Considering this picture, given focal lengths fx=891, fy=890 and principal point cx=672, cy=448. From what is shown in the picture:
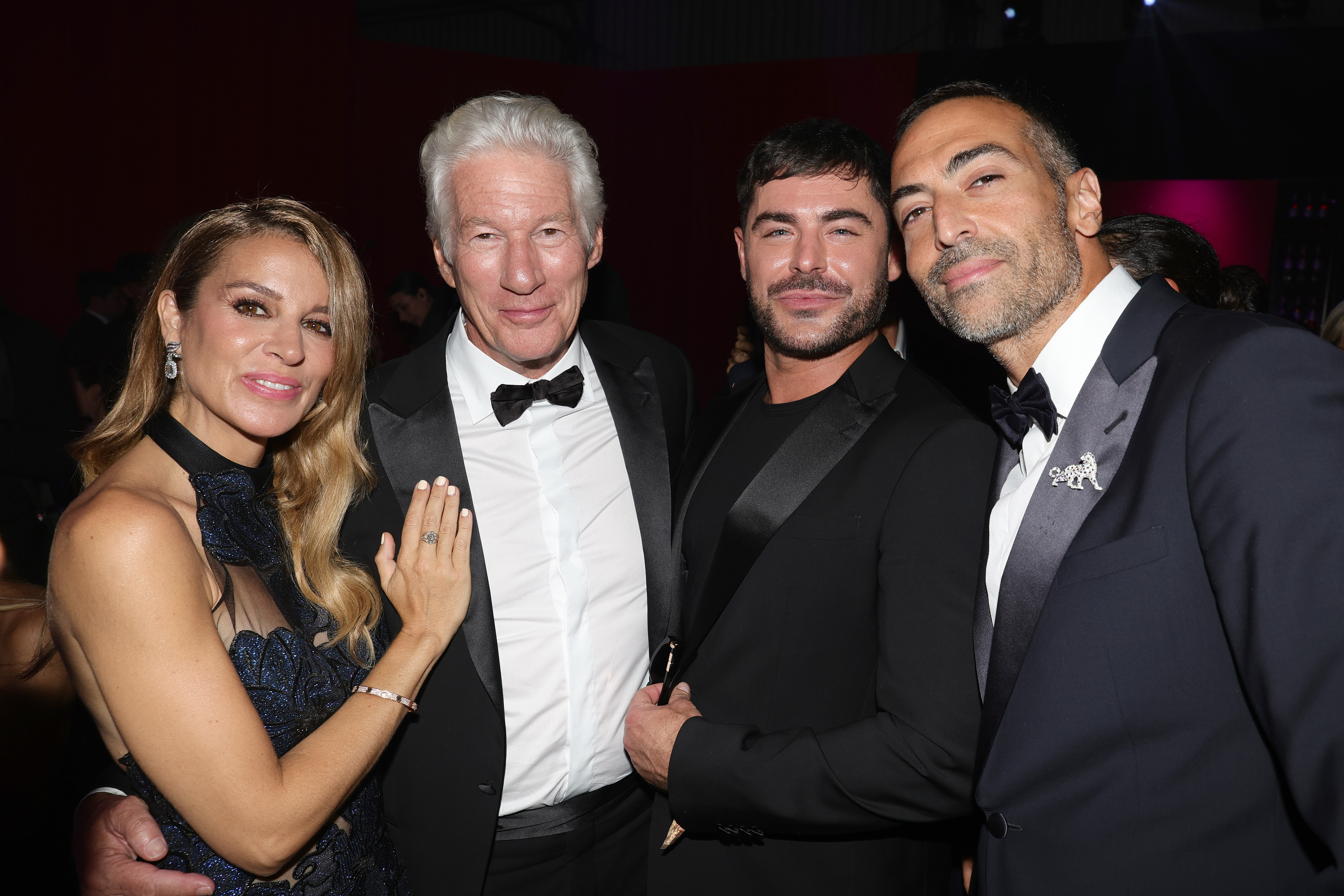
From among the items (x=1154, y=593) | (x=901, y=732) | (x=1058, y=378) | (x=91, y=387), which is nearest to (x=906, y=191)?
(x=1058, y=378)

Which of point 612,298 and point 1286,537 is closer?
point 1286,537

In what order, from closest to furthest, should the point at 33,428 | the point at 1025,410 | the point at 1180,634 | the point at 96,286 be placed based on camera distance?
the point at 1180,634, the point at 1025,410, the point at 33,428, the point at 96,286

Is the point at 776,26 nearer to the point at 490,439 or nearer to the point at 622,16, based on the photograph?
the point at 622,16

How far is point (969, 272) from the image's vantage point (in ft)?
5.67

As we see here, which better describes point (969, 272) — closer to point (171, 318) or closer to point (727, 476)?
point (727, 476)

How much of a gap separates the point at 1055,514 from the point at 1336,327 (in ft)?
10.7

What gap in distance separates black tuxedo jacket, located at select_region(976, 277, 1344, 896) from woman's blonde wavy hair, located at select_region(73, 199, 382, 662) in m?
1.34

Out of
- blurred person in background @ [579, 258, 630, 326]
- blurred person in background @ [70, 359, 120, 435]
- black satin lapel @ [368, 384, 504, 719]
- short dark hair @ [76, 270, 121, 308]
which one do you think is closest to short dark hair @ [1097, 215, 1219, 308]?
black satin lapel @ [368, 384, 504, 719]

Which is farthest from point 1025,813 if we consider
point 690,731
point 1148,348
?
point 1148,348

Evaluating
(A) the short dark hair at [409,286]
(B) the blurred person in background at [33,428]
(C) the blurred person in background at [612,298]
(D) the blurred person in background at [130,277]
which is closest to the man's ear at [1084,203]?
(C) the blurred person in background at [612,298]

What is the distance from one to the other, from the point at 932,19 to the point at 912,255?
1050 cm

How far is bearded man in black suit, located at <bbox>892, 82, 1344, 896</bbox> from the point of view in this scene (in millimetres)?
1119

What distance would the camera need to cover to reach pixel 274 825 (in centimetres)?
Answer: 155

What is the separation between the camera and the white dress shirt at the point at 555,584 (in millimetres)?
2035
